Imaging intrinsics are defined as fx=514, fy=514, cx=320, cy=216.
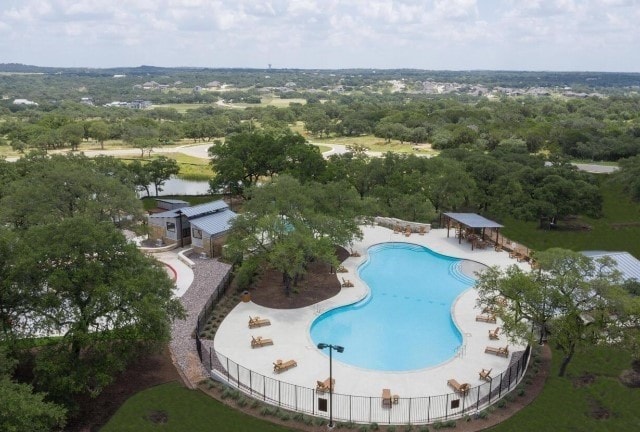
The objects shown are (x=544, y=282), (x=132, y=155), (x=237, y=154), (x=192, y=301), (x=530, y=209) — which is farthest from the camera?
(x=132, y=155)

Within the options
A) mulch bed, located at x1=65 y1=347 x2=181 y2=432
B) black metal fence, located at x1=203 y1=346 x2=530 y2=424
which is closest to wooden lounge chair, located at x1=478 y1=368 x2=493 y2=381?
black metal fence, located at x1=203 y1=346 x2=530 y2=424

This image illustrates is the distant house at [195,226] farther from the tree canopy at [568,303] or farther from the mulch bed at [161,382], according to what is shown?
the tree canopy at [568,303]

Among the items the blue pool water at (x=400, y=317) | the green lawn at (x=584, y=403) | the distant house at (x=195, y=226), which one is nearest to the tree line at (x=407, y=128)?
the blue pool water at (x=400, y=317)

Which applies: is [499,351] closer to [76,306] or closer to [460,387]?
[460,387]

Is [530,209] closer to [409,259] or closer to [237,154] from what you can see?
[409,259]

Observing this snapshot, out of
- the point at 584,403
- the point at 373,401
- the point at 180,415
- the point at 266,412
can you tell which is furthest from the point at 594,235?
the point at 180,415

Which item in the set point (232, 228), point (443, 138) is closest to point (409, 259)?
point (232, 228)
